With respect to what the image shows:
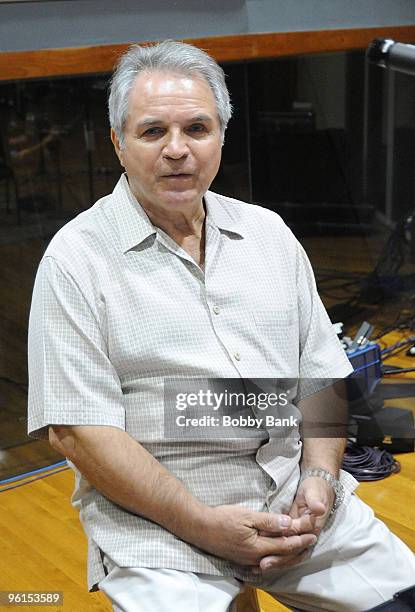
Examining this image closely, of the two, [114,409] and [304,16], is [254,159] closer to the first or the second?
[304,16]

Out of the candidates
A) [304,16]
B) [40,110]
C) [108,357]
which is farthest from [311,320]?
[304,16]

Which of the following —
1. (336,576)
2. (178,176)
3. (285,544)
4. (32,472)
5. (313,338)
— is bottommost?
(32,472)

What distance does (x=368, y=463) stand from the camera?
3172 millimetres

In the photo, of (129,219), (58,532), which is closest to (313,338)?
(129,219)

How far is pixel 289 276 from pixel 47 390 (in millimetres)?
550

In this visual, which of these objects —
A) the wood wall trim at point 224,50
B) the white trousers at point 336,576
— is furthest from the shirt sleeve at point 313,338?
the wood wall trim at point 224,50

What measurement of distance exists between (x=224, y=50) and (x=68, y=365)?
214 cm

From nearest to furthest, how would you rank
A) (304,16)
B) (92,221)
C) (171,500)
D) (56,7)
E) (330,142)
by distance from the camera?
1. (171,500)
2. (92,221)
3. (56,7)
4. (304,16)
5. (330,142)

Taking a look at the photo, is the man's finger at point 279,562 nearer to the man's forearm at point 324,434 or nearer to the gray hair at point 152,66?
the man's forearm at point 324,434

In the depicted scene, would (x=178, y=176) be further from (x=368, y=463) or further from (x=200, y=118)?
(x=368, y=463)

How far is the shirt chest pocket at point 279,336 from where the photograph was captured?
5.81ft

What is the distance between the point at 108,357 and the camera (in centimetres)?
167

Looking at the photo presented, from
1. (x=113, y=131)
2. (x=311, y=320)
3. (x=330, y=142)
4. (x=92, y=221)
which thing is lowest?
(x=330, y=142)

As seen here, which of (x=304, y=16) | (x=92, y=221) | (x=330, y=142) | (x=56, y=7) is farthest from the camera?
(x=330, y=142)
